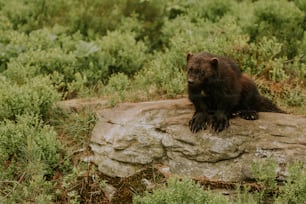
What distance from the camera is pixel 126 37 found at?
860 cm

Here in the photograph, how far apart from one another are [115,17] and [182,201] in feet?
17.6

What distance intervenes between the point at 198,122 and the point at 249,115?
56 centimetres

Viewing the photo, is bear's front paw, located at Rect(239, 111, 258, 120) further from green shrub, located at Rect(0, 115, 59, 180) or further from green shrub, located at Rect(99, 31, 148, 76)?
green shrub, located at Rect(99, 31, 148, 76)

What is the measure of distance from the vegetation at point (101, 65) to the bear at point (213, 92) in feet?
2.88

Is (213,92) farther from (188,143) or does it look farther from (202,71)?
(188,143)

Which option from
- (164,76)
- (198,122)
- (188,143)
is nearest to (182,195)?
(188,143)

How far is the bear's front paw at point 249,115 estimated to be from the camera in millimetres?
5730

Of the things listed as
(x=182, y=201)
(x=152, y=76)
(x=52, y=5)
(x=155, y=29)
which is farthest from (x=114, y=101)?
(x=52, y=5)

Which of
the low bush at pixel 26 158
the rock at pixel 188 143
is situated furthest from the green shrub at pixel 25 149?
the rock at pixel 188 143

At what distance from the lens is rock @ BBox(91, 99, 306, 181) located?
538 centimetres

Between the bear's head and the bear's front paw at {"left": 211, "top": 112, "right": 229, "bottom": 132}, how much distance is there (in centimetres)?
35

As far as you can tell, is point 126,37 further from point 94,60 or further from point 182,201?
point 182,201

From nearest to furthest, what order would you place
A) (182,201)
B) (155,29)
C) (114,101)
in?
(182,201)
(114,101)
(155,29)

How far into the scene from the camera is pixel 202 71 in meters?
5.55
